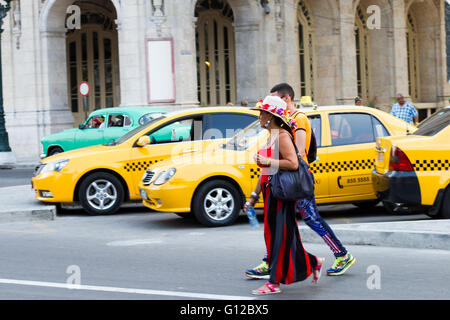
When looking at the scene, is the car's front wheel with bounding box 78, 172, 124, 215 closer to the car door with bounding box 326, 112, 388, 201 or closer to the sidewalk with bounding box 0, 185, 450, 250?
the car door with bounding box 326, 112, 388, 201

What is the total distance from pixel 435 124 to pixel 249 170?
248cm

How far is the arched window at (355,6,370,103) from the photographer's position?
128ft

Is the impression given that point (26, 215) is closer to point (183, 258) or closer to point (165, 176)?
point (165, 176)

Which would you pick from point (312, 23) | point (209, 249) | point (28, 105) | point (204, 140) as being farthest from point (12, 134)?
point (209, 249)

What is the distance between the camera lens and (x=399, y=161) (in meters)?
10.0

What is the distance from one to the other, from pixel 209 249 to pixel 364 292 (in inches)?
111

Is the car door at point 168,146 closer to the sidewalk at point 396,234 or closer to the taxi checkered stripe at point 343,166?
the taxi checkered stripe at point 343,166

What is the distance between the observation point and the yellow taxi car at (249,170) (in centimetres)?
1112

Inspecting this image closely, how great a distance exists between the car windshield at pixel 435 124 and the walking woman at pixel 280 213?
3811 mm

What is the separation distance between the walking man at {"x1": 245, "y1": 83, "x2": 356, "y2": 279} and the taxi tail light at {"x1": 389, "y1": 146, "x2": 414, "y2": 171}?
241 cm

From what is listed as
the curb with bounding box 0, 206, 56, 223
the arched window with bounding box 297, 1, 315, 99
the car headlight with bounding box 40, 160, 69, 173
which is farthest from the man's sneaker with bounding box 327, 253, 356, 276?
the arched window with bounding box 297, 1, 315, 99

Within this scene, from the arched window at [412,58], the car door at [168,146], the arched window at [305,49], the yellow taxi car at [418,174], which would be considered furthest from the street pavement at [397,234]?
the arched window at [412,58]

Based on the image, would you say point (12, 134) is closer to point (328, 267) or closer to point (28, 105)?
point (28, 105)

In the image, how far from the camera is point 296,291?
717 centimetres
